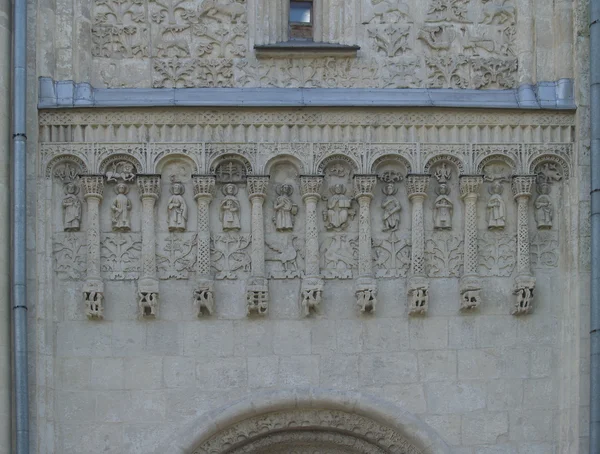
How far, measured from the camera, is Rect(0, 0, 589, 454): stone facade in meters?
12.9

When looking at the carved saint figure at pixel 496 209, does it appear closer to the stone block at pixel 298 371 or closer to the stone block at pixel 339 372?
the stone block at pixel 339 372

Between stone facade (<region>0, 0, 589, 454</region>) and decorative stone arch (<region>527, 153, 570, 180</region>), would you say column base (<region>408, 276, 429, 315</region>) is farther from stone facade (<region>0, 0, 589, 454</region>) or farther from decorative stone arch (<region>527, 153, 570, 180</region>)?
decorative stone arch (<region>527, 153, 570, 180</region>)

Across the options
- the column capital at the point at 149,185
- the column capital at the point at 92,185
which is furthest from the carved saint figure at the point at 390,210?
the column capital at the point at 92,185

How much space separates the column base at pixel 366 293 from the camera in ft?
42.5

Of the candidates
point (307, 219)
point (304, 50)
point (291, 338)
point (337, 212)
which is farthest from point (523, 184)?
point (291, 338)

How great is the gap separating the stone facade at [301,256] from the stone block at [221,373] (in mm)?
15

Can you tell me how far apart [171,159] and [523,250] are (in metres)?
2.86

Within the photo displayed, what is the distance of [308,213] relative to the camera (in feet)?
43.1

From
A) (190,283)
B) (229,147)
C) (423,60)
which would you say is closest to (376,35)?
(423,60)

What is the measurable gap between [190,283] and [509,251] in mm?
2513

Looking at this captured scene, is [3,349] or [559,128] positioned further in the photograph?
[559,128]

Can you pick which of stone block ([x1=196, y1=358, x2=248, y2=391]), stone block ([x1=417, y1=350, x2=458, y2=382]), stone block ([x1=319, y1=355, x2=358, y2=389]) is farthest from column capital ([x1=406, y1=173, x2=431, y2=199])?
stone block ([x1=196, y1=358, x2=248, y2=391])

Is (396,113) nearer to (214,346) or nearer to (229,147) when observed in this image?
(229,147)

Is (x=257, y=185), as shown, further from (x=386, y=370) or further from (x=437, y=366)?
(x=437, y=366)
